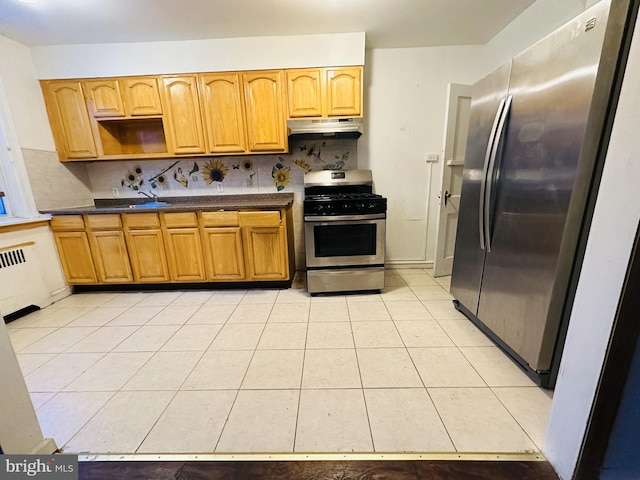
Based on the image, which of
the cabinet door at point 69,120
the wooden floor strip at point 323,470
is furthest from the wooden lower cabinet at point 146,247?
the wooden floor strip at point 323,470

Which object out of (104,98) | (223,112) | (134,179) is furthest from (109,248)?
(223,112)

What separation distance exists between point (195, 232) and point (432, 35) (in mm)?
3071

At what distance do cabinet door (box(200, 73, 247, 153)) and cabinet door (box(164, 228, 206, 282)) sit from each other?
0.93 metres

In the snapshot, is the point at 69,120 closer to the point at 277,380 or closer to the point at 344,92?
the point at 344,92

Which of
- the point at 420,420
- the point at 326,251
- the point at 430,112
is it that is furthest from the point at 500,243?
the point at 430,112

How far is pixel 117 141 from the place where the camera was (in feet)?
9.73

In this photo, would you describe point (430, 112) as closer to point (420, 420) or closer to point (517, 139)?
point (517, 139)

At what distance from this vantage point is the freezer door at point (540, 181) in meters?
1.16

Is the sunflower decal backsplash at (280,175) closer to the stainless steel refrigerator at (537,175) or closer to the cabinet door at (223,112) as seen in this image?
the cabinet door at (223,112)

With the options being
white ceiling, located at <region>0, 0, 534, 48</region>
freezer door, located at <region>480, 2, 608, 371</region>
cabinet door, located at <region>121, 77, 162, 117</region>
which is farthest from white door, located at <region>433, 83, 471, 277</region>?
cabinet door, located at <region>121, 77, 162, 117</region>

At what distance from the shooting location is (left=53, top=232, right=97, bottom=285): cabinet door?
→ 8.70 ft

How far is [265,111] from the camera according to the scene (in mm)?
2670

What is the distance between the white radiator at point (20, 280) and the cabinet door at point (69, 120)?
41.1 inches

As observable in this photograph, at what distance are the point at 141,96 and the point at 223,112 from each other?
2.78 feet
